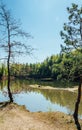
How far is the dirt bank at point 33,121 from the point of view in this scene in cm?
1612

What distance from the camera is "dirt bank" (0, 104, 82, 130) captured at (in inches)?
635

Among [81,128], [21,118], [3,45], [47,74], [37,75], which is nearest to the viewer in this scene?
[81,128]

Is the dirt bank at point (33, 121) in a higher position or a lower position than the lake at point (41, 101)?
higher

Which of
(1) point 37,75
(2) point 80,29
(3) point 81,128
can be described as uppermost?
(2) point 80,29

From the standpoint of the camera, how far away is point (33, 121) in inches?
693

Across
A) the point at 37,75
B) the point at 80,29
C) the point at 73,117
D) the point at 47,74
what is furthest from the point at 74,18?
the point at 37,75

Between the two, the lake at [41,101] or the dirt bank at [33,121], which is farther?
the lake at [41,101]

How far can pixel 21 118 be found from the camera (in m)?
18.5

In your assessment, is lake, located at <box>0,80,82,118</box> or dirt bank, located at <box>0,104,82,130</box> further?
lake, located at <box>0,80,82,118</box>

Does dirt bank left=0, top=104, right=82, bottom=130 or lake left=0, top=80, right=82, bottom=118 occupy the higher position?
dirt bank left=0, top=104, right=82, bottom=130

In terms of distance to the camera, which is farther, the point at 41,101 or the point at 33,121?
the point at 41,101

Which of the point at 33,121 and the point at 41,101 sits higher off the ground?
the point at 33,121

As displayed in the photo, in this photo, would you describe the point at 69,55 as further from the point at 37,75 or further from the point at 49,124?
the point at 37,75

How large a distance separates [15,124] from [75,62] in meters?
6.85
